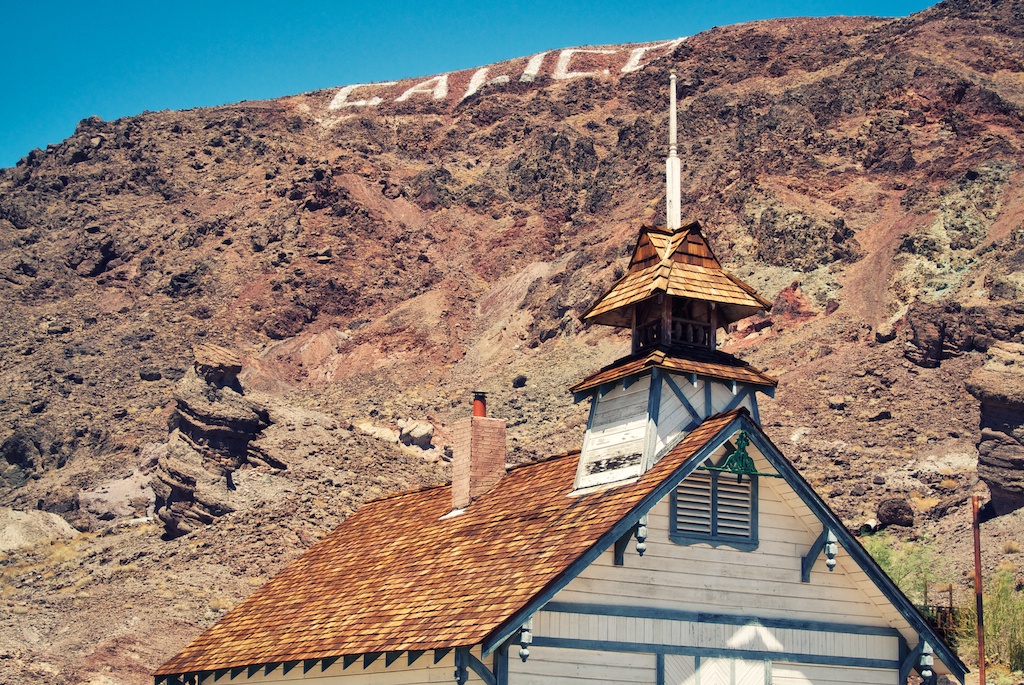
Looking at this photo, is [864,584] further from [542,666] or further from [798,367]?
[798,367]

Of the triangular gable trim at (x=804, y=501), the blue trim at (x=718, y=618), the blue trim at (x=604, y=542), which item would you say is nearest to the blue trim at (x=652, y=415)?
the triangular gable trim at (x=804, y=501)

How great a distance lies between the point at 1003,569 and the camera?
137 feet

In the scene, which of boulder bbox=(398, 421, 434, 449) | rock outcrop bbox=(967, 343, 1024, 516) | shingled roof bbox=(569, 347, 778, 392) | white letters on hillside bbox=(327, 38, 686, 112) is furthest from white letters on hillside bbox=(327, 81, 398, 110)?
shingled roof bbox=(569, 347, 778, 392)

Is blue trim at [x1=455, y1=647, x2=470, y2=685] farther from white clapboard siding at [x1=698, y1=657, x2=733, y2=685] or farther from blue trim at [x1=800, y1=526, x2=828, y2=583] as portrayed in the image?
blue trim at [x1=800, y1=526, x2=828, y2=583]

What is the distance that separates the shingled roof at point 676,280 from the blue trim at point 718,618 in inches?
172

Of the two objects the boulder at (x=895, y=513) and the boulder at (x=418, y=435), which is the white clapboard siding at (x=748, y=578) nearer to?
the boulder at (x=895, y=513)

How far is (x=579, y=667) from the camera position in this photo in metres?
17.6

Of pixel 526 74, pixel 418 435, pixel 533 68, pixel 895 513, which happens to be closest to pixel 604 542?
pixel 895 513

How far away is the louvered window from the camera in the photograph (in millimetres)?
18531

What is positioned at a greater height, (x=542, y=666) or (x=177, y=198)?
(x=177, y=198)

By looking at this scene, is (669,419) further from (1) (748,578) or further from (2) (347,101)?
(2) (347,101)

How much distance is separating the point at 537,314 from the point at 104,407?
24204 mm

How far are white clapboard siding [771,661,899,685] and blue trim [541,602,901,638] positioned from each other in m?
0.46

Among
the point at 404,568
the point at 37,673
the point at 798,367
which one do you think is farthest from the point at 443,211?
the point at 404,568
